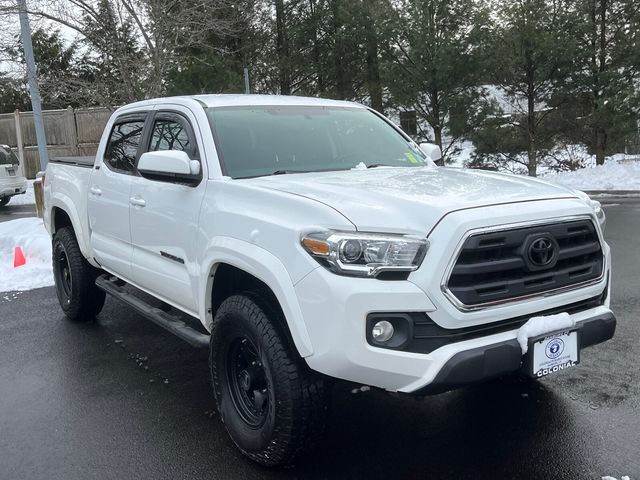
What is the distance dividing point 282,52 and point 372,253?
54.3ft

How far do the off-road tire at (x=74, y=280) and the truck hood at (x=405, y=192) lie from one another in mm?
2820

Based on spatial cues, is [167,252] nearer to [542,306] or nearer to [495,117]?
[542,306]

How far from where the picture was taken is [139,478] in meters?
3.24

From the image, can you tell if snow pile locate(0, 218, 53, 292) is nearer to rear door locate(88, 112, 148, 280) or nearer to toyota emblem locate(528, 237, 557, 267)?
rear door locate(88, 112, 148, 280)

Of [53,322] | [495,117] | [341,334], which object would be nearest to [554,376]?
[341,334]

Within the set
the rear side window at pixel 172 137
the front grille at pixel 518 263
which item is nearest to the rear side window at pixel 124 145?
the rear side window at pixel 172 137

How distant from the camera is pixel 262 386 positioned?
3.36 meters

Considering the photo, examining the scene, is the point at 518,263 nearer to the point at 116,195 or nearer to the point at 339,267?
the point at 339,267

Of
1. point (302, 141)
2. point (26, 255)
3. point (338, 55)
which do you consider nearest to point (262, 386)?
point (302, 141)

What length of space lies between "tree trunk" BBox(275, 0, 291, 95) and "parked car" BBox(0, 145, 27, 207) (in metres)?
7.65

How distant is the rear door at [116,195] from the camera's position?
185 inches

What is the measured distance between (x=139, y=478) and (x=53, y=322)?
336 centimetres

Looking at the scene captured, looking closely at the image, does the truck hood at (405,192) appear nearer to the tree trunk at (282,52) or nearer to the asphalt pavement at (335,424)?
the asphalt pavement at (335,424)

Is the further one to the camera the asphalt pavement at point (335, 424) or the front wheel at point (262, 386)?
the asphalt pavement at point (335, 424)
